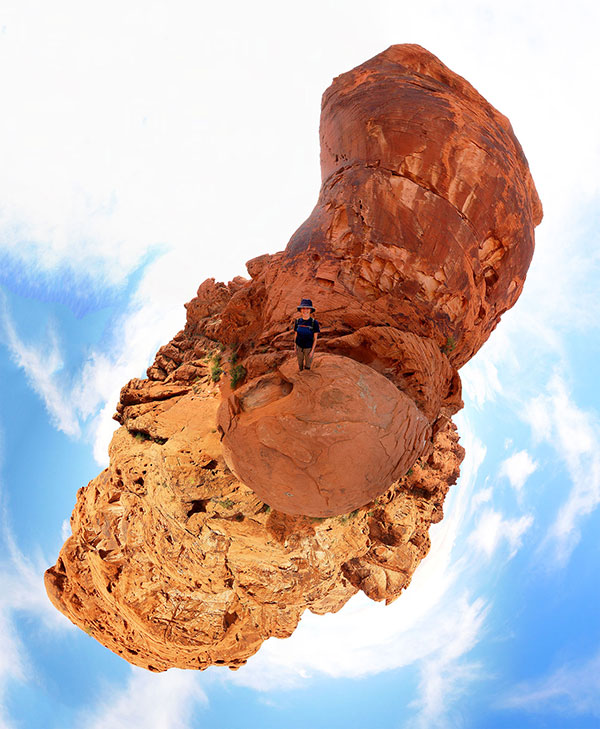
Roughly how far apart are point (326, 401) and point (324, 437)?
39cm

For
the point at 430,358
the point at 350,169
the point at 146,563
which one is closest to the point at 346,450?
the point at 430,358

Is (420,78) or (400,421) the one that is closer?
(400,421)

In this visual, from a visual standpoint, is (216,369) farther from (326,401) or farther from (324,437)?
(324,437)

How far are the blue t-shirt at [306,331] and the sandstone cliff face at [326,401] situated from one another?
45 cm

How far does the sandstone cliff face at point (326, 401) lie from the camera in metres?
5.02

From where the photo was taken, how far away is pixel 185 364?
8523 millimetres

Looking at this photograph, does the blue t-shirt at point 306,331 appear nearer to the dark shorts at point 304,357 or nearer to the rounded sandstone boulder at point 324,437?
the dark shorts at point 304,357

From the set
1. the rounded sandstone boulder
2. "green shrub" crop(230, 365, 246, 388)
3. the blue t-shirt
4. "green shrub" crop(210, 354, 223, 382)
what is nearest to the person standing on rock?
the blue t-shirt

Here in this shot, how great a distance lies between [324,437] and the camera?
462 cm

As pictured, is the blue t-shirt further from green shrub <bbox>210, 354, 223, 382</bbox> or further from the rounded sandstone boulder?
green shrub <bbox>210, 354, 223, 382</bbox>

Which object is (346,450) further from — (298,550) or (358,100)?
(358,100)

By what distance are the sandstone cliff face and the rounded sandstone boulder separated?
24 millimetres

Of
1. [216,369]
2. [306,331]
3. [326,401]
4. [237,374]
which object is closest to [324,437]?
[326,401]

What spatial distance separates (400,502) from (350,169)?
6.31 meters
